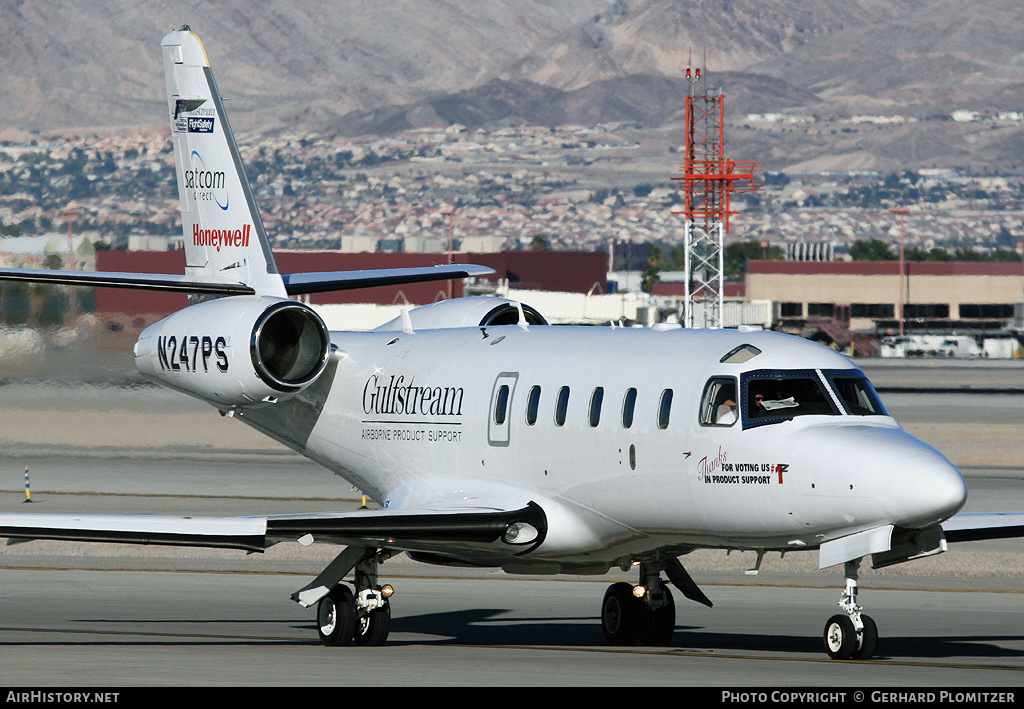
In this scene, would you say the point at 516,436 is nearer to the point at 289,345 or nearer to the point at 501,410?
the point at 501,410

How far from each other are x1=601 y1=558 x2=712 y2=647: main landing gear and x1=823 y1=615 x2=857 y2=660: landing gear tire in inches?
145

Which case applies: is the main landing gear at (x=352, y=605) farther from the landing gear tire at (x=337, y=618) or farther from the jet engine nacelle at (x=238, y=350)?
the jet engine nacelle at (x=238, y=350)

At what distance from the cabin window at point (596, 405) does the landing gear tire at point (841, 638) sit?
359 cm

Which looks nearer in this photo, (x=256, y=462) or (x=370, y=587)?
(x=370, y=587)

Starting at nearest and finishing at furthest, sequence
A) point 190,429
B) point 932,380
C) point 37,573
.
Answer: point 37,573 < point 190,429 < point 932,380

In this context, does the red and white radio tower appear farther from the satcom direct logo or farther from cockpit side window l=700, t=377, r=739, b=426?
cockpit side window l=700, t=377, r=739, b=426

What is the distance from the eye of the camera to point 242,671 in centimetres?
1504

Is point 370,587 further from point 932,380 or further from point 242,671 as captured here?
→ point 932,380

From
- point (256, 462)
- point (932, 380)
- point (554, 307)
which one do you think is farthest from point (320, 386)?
point (554, 307)

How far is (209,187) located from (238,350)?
4.37m

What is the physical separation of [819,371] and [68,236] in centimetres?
4499

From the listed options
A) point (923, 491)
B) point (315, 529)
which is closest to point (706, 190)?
point (315, 529)

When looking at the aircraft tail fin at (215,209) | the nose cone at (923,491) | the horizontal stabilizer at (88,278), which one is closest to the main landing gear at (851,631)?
the nose cone at (923,491)

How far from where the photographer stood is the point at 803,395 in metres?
15.8
